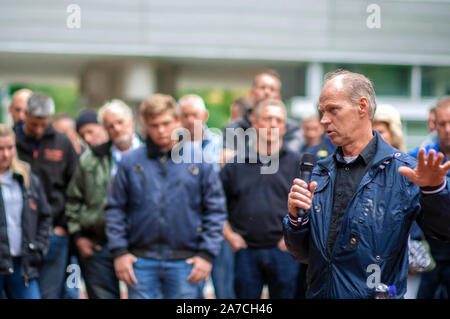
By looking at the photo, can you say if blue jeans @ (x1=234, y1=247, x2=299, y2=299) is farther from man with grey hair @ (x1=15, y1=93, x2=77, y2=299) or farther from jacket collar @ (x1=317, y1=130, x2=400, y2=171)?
jacket collar @ (x1=317, y1=130, x2=400, y2=171)

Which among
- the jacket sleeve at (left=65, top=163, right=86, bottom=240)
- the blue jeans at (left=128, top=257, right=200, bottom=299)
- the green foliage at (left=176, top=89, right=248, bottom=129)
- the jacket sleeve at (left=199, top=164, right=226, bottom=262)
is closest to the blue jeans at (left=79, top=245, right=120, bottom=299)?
the jacket sleeve at (left=65, top=163, right=86, bottom=240)

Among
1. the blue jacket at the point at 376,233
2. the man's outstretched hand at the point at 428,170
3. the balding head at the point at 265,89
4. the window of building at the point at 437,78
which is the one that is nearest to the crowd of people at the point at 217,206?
the blue jacket at the point at 376,233

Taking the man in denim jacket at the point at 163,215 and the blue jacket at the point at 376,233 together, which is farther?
the man in denim jacket at the point at 163,215

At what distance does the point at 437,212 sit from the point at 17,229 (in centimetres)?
364

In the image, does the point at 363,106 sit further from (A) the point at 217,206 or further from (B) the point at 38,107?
(B) the point at 38,107

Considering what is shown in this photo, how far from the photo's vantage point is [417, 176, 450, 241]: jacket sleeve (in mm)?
2719

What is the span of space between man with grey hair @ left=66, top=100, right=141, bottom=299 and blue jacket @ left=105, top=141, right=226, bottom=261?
1.87 feet

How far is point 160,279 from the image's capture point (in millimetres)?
4695

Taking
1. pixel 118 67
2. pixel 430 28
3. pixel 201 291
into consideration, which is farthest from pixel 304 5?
pixel 201 291

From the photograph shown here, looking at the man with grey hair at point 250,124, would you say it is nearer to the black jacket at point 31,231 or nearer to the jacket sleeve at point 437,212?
the black jacket at point 31,231

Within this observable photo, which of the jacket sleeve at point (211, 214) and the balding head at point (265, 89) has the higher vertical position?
the balding head at point (265, 89)

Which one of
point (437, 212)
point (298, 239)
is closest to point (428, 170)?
point (437, 212)

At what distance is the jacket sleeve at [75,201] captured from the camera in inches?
215

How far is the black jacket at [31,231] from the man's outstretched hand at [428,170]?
348 centimetres
